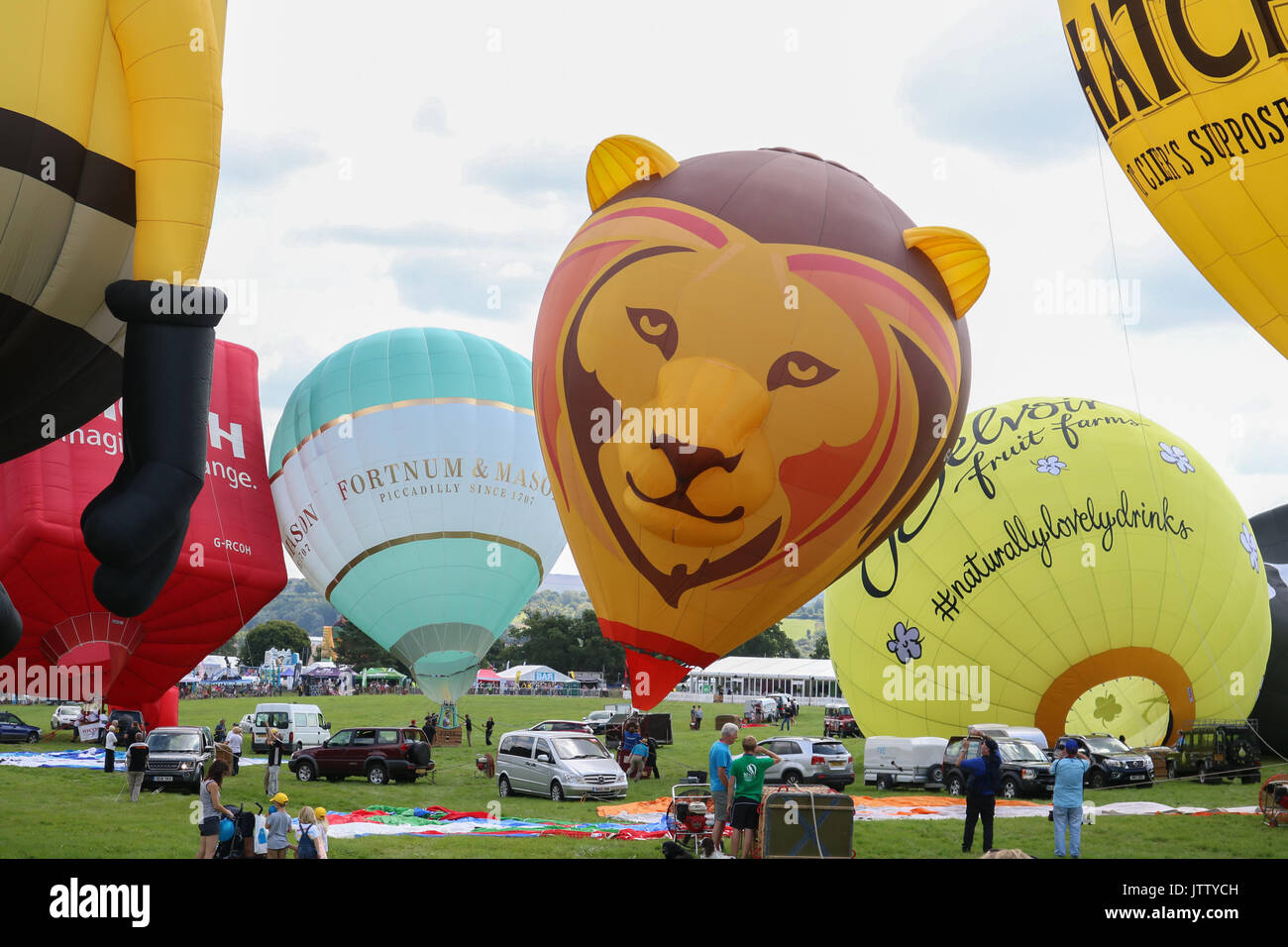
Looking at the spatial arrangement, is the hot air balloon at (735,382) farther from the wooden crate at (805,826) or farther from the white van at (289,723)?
the white van at (289,723)

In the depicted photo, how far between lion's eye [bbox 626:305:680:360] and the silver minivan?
7395 mm

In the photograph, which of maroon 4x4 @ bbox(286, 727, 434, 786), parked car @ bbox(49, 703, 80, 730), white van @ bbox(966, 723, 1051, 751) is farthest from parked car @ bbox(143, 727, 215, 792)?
parked car @ bbox(49, 703, 80, 730)

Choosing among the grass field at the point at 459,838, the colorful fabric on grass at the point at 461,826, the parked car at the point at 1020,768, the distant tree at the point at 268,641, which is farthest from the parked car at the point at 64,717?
the distant tree at the point at 268,641

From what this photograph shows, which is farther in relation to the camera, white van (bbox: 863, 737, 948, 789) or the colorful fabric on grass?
white van (bbox: 863, 737, 948, 789)

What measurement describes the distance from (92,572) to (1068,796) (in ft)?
40.2

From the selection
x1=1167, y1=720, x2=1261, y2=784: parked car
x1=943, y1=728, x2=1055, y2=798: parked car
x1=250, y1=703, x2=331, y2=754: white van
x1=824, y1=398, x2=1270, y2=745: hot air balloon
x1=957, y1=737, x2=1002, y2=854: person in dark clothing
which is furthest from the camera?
x1=250, y1=703, x2=331, y2=754: white van

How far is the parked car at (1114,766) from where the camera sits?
650 inches

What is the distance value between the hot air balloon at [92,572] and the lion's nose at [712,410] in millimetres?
6434

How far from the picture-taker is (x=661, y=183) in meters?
11.4

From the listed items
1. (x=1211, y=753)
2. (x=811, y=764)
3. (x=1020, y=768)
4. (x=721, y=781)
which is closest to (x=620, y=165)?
(x=721, y=781)

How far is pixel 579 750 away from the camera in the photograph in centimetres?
1641

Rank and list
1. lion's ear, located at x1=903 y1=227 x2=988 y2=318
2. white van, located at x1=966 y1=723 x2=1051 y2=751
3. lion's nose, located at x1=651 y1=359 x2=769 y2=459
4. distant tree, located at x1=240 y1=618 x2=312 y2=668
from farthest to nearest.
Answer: distant tree, located at x1=240 y1=618 x2=312 y2=668
white van, located at x1=966 y1=723 x2=1051 y2=751
lion's ear, located at x1=903 y1=227 x2=988 y2=318
lion's nose, located at x1=651 y1=359 x2=769 y2=459

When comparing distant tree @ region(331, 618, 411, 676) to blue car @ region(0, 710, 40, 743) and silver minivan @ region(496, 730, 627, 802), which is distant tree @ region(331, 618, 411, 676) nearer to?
blue car @ region(0, 710, 40, 743)

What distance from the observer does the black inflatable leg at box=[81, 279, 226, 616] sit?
4.94 m
